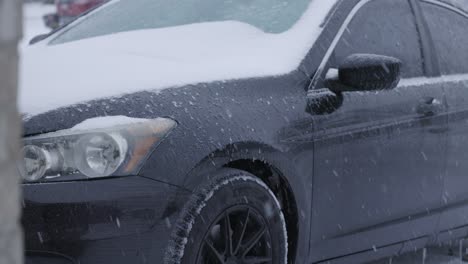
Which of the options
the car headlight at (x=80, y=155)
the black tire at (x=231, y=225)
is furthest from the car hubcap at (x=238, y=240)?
the car headlight at (x=80, y=155)

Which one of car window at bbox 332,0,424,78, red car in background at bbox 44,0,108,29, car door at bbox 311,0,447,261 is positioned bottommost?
car door at bbox 311,0,447,261

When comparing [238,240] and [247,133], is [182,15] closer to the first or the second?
[247,133]

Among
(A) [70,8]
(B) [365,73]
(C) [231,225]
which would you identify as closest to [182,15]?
(B) [365,73]

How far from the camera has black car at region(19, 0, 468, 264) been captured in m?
2.74

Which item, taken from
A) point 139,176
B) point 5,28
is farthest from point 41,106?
point 5,28

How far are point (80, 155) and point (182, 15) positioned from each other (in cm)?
154

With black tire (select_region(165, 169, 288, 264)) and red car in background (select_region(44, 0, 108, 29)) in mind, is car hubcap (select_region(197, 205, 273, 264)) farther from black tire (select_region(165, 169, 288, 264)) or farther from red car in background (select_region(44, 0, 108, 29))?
red car in background (select_region(44, 0, 108, 29))

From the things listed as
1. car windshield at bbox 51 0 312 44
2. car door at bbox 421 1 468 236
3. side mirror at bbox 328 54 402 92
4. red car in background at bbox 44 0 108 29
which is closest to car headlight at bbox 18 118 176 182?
side mirror at bbox 328 54 402 92

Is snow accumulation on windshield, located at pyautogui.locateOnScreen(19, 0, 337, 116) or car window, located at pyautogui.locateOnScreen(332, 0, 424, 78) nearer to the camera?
snow accumulation on windshield, located at pyautogui.locateOnScreen(19, 0, 337, 116)

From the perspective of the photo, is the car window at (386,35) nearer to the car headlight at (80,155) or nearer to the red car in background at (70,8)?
the car headlight at (80,155)

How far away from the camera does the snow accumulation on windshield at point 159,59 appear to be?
299cm

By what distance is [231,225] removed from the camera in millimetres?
3072

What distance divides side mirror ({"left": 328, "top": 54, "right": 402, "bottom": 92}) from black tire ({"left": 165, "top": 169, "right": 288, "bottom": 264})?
62 cm

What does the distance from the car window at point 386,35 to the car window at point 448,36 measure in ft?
0.55
